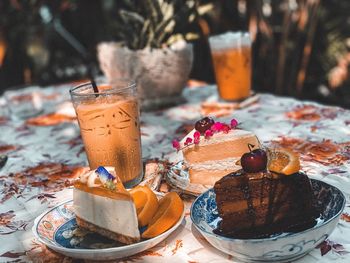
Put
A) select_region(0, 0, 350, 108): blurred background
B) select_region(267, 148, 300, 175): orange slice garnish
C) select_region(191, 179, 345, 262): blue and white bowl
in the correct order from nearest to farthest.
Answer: select_region(191, 179, 345, 262): blue and white bowl → select_region(267, 148, 300, 175): orange slice garnish → select_region(0, 0, 350, 108): blurred background

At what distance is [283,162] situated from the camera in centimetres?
69

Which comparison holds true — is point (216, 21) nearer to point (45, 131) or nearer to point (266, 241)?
point (45, 131)

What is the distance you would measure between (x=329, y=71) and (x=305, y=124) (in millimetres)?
1885

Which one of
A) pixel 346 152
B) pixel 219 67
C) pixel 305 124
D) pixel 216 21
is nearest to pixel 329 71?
pixel 216 21

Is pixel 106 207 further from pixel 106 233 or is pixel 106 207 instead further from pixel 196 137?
pixel 196 137

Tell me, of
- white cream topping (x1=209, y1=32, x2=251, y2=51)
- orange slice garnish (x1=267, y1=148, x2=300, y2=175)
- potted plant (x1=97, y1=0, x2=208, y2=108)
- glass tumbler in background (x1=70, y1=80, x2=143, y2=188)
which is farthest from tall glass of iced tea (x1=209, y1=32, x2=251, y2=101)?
orange slice garnish (x1=267, y1=148, x2=300, y2=175)

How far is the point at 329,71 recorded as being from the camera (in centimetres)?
300

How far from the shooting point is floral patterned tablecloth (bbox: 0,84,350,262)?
683mm

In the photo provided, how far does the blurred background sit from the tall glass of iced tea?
112 centimetres

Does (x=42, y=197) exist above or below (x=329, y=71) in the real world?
above

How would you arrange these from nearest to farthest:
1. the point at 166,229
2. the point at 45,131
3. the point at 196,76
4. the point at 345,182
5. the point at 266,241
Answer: the point at 266,241 → the point at 166,229 → the point at 345,182 → the point at 45,131 → the point at 196,76

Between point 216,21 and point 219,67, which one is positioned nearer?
point 219,67

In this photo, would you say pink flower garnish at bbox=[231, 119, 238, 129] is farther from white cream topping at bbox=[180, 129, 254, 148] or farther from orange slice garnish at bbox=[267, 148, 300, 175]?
orange slice garnish at bbox=[267, 148, 300, 175]

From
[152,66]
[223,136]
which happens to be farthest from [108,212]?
[152,66]
